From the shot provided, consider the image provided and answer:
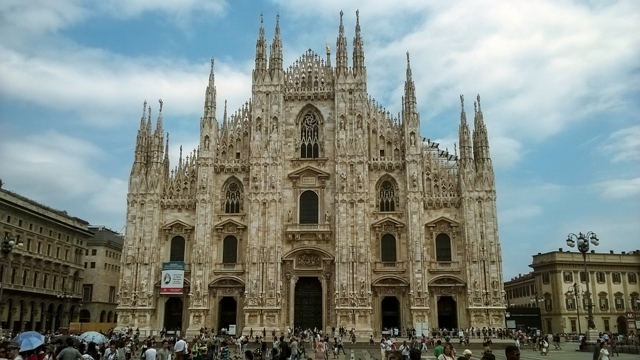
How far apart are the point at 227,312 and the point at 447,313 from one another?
53.1ft

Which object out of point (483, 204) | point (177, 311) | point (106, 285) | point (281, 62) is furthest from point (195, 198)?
point (106, 285)

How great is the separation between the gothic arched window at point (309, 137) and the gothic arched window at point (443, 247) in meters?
11.4

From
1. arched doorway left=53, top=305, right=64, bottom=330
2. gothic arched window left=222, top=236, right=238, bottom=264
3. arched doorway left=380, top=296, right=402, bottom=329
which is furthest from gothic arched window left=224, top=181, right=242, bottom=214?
arched doorway left=53, top=305, right=64, bottom=330

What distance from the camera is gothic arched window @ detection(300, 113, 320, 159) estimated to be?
152 feet

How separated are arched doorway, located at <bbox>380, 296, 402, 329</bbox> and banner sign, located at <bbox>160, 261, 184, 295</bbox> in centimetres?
1478

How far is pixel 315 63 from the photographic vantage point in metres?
48.1

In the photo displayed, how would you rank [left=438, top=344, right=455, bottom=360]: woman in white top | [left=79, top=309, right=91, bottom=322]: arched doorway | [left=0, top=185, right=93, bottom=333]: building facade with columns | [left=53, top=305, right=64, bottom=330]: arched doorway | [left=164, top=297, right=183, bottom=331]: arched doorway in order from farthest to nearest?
[left=79, top=309, right=91, bottom=322]: arched doorway < [left=53, top=305, right=64, bottom=330]: arched doorway < [left=0, top=185, right=93, bottom=333]: building facade with columns < [left=164, top=297, right=183, bottom=331]: arched doorway < [left=438, top=344, right=455, bottom=360]: woman in white top

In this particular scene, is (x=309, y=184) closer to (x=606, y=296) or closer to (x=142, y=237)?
(x=142, y=237)

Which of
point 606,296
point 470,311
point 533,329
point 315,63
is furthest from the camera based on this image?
point 606,296

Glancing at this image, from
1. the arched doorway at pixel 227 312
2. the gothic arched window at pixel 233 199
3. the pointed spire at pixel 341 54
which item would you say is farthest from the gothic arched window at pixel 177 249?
the pointed spire at pixel 341 54

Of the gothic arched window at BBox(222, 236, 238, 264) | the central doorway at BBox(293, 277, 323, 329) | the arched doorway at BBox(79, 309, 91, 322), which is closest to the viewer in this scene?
the central doorway at BBox(293, 277, 323, 329)

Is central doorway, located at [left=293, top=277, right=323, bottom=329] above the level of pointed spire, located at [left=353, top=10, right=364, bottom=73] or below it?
below

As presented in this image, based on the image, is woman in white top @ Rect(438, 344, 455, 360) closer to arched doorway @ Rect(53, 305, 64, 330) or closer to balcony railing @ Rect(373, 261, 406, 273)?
balcony railing @ Rect(373, 261, 406, 273)

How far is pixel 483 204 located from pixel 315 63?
17330mm
